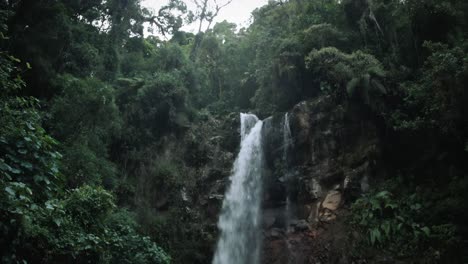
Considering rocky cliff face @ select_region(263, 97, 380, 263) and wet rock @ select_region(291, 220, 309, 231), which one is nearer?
rocky cliff face @ select_region(263, 97, 380, 263)

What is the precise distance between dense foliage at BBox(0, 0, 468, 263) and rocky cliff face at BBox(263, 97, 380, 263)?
0.68m

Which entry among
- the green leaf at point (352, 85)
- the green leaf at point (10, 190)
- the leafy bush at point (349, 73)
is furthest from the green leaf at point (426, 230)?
the green leaf at point (10, 190)

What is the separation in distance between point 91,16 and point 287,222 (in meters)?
13.4

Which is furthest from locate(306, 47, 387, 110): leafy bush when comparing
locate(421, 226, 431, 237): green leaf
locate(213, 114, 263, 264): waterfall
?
locate(421, 226, 431, 237): green leaf

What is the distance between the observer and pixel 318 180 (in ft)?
41.8

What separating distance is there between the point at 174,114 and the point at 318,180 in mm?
7829

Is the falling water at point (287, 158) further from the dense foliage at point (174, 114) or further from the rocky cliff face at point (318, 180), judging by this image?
the dense foliage at point (174, 114)

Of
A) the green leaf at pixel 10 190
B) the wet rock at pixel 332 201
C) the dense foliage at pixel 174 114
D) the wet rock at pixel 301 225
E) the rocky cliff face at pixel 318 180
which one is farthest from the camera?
the wet rock at pixel 301 225

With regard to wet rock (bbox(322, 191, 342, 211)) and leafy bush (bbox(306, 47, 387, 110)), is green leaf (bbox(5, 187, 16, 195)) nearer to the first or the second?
wet rock (bbox(322, 191, 342, 211))

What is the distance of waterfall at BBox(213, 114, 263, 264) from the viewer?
1310 centimetres

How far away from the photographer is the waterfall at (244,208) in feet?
43.0

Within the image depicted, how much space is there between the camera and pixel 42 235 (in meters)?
5.12

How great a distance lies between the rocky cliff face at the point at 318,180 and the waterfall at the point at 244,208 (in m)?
0.48

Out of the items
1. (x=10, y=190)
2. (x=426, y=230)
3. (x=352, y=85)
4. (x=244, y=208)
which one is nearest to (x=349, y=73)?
(x=352, y=85)
